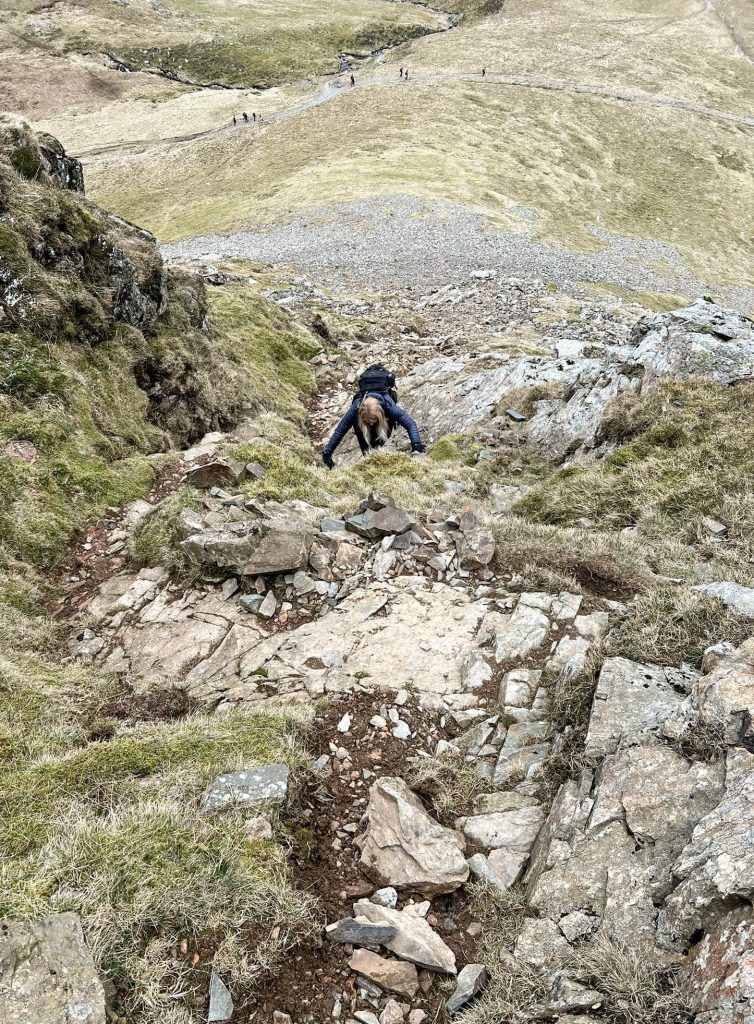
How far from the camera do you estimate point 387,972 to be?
387cm

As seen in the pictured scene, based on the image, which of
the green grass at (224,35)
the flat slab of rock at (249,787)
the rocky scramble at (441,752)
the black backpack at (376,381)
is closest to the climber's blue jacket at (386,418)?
the black backpack at (376,381)

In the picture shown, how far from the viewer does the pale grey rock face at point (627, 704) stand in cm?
509

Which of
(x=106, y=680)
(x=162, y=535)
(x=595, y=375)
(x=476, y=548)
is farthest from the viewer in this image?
(x=595, y=375)

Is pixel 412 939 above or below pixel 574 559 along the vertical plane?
above

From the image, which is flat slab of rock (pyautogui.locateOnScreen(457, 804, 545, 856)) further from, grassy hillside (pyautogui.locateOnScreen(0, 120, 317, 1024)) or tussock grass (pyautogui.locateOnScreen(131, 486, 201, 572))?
tussock grass (pyautogui.locateOnScreen(131, 486, 201, 572))

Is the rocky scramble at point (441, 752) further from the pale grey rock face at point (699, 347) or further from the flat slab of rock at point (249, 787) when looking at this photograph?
the pale grey rock face at point (699, 347)

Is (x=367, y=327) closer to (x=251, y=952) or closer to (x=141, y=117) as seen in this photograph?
(x=251, y=952)

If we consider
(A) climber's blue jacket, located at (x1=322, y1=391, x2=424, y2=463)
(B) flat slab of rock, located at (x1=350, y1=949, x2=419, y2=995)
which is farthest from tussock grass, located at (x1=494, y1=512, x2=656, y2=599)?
(A) climber's blue jacket, located at (x1=322, y1=391, x2=424, y2=463)

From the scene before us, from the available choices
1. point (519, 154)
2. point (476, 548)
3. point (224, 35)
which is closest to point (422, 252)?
point (519, 154)

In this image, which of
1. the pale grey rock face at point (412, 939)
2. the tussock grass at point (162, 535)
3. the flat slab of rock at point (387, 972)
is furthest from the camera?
the tussock grass at point (162, 535)

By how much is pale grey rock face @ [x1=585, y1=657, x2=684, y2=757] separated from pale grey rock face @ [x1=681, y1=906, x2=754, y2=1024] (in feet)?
5.78

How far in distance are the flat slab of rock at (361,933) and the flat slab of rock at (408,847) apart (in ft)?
1.45

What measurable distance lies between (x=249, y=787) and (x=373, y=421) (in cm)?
1118

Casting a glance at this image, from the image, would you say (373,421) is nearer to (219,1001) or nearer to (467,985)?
(467,985)
